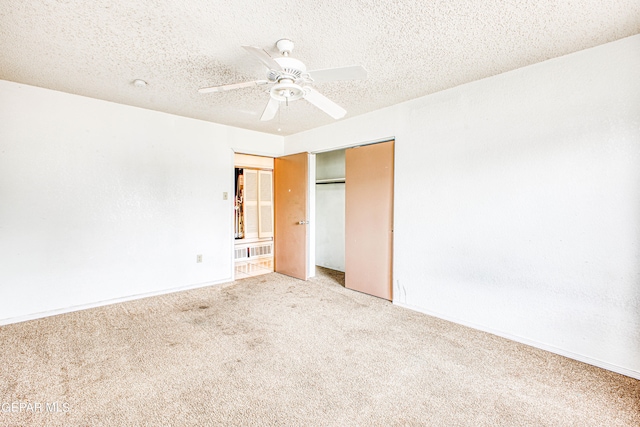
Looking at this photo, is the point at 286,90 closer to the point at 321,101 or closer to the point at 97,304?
the point at 321,101

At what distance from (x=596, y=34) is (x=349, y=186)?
2.68 m

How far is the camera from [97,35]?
2.01m

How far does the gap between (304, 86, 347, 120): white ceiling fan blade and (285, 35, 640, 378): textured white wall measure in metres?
1.33

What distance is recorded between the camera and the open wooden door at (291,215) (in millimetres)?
4570

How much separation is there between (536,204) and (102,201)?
4502mm

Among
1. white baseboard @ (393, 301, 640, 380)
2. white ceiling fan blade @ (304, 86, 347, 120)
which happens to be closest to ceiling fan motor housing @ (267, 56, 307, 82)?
white ceiling fan blade @ (304, 86, 347, 120)

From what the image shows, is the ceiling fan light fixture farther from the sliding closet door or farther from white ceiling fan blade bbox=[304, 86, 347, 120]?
the sliding closet door

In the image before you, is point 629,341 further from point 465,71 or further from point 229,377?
point 229,377

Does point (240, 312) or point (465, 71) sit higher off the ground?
point (465, 71)

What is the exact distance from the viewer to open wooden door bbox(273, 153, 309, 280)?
457cm

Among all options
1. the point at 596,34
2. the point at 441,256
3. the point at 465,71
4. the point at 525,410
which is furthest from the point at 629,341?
the point at 465,71

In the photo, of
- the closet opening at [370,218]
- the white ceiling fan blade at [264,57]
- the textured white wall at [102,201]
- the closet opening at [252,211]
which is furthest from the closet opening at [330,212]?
the white ceiling fan blade at [264,57]

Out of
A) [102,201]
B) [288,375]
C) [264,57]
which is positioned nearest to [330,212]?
[102,201]

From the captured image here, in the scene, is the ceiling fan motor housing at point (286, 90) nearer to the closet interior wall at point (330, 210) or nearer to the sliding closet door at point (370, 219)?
the sliding closet door at point (370, 219)
